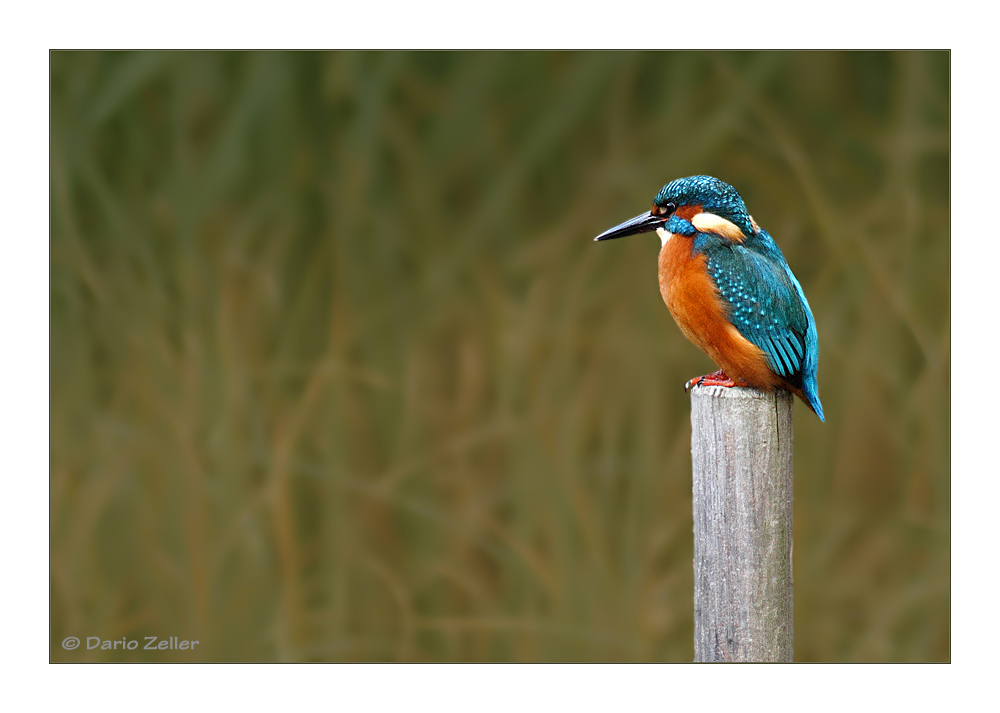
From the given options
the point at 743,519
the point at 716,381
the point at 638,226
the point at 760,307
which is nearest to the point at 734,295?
the point at 760,307

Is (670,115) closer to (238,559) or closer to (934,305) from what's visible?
(934,305)

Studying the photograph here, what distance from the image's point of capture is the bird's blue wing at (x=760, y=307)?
2.52m

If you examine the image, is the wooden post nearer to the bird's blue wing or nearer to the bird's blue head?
the bird's blue wing

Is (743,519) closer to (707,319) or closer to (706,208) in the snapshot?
(707,319)

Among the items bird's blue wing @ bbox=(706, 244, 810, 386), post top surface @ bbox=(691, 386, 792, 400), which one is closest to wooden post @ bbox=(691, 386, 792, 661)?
post top surface @ bbox=(691, 386, 792, 400)

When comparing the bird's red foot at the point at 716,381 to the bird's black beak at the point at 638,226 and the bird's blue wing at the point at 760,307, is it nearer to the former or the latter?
the bird's blue wing at the point at 760,307

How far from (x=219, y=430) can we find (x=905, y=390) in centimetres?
254

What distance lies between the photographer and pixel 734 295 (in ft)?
8.28

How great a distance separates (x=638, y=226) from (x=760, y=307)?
0.45m

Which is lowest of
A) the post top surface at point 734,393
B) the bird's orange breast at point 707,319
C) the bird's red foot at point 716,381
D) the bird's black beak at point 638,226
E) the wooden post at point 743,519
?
the wooden post at point 743,519

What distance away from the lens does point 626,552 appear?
3.27 meters

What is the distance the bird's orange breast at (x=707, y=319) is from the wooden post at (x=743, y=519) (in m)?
0.07

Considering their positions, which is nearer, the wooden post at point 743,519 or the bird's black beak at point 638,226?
the wooden post at point 743,519

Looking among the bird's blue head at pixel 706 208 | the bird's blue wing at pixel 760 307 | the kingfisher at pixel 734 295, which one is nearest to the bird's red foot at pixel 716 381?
the kingfisher at pixel 734 295
